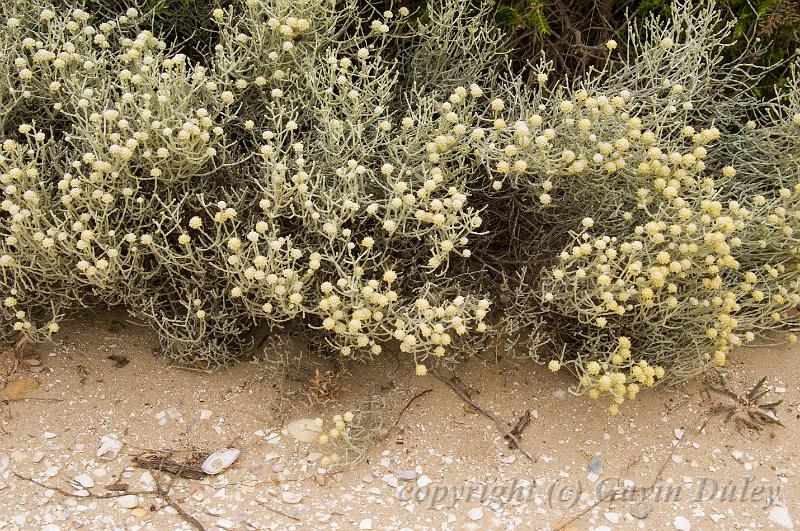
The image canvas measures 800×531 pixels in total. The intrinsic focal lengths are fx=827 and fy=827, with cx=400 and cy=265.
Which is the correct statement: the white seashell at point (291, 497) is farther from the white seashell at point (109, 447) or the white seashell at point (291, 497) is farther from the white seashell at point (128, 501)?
the white seashell at point (109, 447)

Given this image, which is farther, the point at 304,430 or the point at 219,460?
the point at 304,430

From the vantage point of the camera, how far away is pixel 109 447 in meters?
2.79

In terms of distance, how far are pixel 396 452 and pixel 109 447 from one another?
0.97 metres

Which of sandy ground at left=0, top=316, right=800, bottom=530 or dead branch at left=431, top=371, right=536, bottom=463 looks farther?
dead branch at left=431, top=371, right=536, bottom=463

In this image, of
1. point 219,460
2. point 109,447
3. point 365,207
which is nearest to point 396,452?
point 219,460

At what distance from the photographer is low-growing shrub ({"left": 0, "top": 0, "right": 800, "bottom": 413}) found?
8.70ft

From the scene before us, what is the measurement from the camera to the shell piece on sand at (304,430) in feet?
9.39

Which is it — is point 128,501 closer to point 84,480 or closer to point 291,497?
point 84,480

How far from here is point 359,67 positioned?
347 cm

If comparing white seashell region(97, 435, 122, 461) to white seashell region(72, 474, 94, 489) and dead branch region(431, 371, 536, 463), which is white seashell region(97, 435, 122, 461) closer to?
white seashell region(72, 474, 94, 489)

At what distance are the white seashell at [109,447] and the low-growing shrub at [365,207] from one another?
1.22ft

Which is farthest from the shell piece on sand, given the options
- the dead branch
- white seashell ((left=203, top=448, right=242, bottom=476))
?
the dead branch

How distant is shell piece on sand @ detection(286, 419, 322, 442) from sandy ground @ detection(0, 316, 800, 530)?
0.03 m

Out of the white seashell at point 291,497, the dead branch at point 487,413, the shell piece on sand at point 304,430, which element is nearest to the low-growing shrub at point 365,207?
the dead branch at point 487,413
